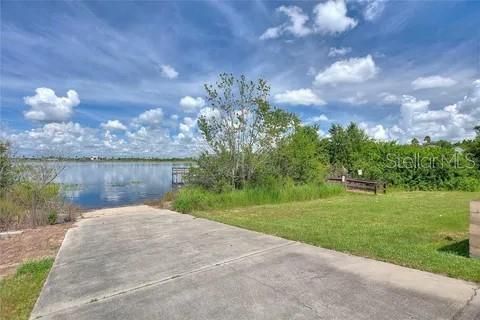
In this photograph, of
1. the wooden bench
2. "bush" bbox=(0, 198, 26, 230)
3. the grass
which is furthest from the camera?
the wooden bench

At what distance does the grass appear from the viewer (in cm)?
329

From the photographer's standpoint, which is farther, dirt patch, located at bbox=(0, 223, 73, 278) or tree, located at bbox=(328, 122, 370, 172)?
tree, located at bbox=(328, 122, 370, 172)

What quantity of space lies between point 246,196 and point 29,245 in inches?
267

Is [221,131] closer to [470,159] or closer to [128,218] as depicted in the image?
[128,218]

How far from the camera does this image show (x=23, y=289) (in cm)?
384

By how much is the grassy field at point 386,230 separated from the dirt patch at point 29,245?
3442mm

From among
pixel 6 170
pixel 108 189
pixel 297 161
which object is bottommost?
pixel 108 189

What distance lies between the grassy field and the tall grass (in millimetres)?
625

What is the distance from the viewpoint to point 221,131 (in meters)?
13.4

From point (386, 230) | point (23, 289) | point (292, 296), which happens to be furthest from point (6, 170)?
point (386, 230)

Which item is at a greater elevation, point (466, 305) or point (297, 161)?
point (297, 161)

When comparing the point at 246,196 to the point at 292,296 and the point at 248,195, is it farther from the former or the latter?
the point at 292,296

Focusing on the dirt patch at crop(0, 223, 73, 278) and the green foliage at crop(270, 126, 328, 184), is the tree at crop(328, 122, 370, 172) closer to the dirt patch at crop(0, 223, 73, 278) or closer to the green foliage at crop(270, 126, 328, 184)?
the green foliage at crop(270, 126, 328, 184)

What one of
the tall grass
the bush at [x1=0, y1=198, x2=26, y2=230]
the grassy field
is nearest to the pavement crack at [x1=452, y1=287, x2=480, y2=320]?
the grassy field
